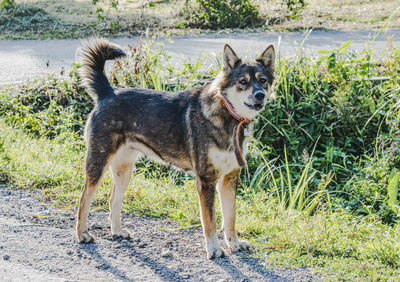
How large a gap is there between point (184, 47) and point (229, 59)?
6.15m

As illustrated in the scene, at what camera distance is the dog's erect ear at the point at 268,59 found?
4535mm

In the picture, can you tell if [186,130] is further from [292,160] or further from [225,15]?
[225,15]

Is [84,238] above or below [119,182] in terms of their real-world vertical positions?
below

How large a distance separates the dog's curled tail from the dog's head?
3.43 feet

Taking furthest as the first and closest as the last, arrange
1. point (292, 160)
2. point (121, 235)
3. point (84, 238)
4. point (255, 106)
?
point (292, 160)
point (121, 235)
point (84, 238)
point (255, 106)

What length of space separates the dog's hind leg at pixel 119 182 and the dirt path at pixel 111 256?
0.13 metres

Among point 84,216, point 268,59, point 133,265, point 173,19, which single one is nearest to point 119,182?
point 84,216

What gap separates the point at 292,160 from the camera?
265 inches

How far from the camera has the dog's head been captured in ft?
13.9

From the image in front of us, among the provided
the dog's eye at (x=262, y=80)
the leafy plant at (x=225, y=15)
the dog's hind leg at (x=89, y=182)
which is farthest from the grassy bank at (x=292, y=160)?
the leafy plant at (x=225, y=15)

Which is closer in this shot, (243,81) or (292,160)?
(243,81)

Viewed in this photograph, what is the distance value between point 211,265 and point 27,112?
180 inches

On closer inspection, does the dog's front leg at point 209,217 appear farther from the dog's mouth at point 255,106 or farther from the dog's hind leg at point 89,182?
the dog's hind leg at point 89,182

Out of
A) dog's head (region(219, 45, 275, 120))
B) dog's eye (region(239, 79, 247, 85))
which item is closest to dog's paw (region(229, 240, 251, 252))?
dog's head (region(219, 45, 275, 120))
